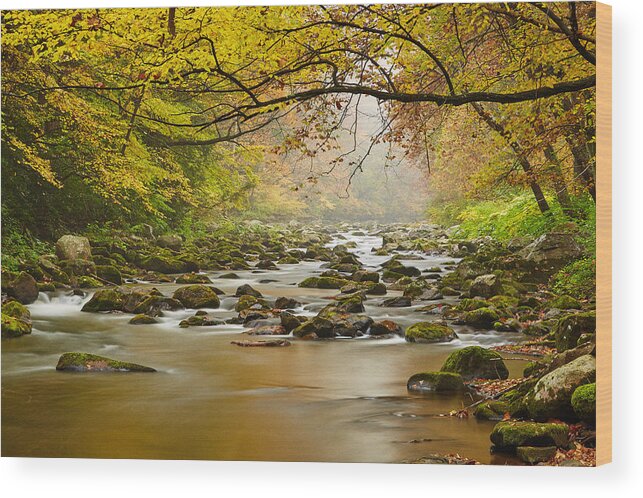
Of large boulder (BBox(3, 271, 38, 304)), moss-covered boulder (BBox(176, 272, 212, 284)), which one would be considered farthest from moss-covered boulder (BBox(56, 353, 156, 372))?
moss-covered boulder (BBox(176, 272, 212, 284))

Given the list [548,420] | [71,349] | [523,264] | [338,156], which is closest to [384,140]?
[338,156]

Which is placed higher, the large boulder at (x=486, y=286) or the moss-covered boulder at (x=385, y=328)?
the large boulder at (x=486, y=286)

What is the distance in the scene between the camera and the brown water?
625cm

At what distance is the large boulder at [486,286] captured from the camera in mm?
6555

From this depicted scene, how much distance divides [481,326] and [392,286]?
0.75 meters

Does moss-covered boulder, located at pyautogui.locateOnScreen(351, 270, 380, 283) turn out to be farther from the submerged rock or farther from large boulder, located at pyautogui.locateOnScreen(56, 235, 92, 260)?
large boulder, located at pyautogui.locateOnScreen(56, 235, 92, 260)

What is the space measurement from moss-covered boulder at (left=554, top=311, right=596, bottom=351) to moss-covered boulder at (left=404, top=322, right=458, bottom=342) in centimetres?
77

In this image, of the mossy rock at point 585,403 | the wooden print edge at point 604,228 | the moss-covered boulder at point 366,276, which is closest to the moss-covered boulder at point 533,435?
the mossy rock at point 585,403

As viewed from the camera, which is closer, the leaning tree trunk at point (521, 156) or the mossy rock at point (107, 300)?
the leaning tree trunk at point (521, 156)

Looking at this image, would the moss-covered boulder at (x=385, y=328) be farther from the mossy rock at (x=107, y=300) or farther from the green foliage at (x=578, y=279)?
the mossy rock at (x=107, y=300)

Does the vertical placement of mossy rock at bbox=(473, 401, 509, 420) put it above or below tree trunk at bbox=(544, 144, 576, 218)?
below

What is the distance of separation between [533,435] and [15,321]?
4.04 meters

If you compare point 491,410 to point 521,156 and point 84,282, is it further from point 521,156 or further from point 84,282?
point 84,282

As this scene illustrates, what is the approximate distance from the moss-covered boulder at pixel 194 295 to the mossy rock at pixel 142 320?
268 mm
